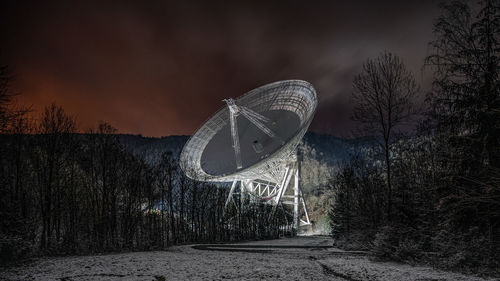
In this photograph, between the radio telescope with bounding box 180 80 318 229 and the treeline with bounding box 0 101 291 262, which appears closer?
Answer: the treeline with bounding box 0 101 291 262

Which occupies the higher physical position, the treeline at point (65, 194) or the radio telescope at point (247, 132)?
the radio telescope at point (247, 132)

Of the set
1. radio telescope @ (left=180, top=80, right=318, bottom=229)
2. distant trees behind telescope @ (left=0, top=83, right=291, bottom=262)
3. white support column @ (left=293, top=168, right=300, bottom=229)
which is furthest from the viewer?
white support column @ (left=293, top=168, right=300, bottom=229)

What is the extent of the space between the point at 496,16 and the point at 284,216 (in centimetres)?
5699

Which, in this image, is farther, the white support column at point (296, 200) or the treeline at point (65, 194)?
the white support column at point (296, 200)

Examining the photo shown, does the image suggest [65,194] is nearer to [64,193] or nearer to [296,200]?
[64,193]

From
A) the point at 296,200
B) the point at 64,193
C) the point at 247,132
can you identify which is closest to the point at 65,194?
the point at 64,193

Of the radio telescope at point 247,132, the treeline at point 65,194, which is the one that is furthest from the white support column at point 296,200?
the treeline at point 65,194

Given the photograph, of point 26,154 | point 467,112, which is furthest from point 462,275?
point 26,154

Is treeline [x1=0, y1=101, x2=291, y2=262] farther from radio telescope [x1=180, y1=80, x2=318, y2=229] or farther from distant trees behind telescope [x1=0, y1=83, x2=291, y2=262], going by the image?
radio telescope [x1=180, y1=80, x2=318, y2=229]

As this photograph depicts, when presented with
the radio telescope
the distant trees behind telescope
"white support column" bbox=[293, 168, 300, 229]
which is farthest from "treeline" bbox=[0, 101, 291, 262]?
"white support column" bbox=[293, 168, 300, 229]

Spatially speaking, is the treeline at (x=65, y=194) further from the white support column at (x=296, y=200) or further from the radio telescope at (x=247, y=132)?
the white support column at (x=296, y=200)

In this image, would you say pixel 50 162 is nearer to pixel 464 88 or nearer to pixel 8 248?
pixel 8 248

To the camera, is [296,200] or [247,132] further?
[296,200]

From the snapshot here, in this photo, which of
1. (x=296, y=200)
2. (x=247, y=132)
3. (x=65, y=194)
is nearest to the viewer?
(x=65, y=194)
